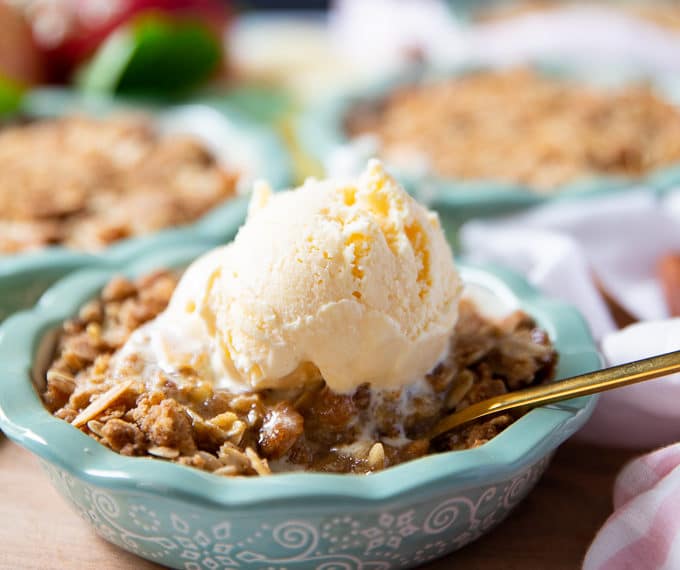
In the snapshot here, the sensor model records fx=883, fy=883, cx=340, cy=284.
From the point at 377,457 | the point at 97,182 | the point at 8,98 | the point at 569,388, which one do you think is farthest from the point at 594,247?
the point at 8,98

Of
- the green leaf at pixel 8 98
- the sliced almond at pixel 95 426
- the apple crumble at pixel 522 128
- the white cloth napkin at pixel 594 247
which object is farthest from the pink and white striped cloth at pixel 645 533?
the green leaf at pixel 8 98

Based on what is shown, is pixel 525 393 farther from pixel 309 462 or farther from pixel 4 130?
pixel 4 130

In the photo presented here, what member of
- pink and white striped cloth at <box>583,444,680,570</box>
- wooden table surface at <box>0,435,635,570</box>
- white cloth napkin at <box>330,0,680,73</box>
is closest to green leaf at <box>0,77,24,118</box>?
white cloth napkin at <box>330,0,680,73</box>

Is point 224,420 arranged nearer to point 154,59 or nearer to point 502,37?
point 154,59

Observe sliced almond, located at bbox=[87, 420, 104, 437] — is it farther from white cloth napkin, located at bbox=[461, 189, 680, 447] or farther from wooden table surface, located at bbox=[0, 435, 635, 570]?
white cloth napkin, located at bbox=[461, 189, 680, 447]

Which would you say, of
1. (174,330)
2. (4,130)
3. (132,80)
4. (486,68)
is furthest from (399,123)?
(174,330)
